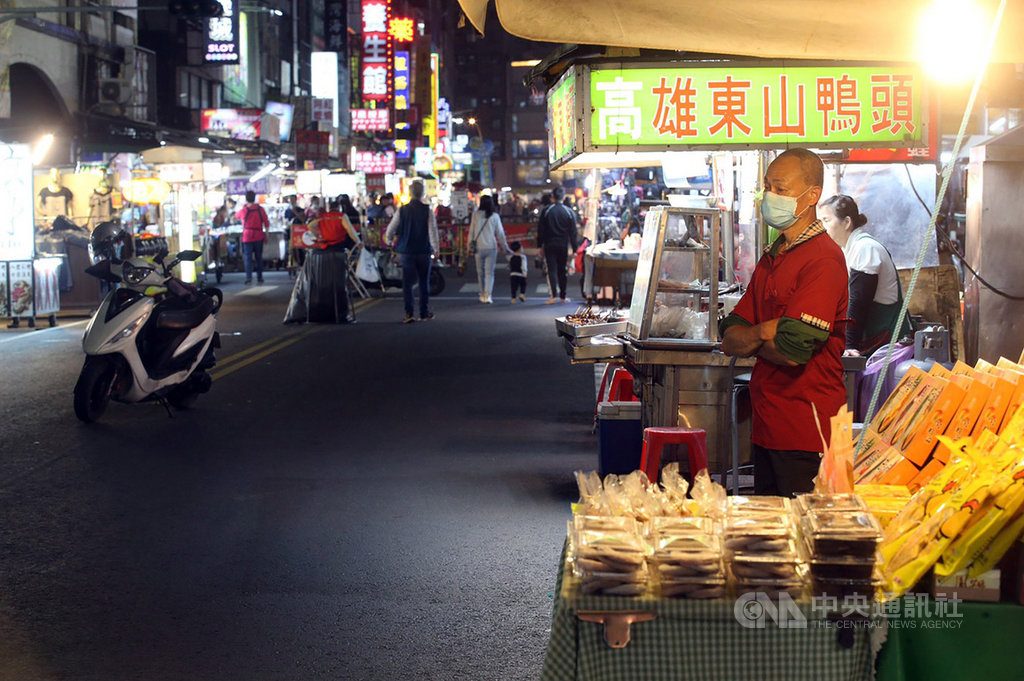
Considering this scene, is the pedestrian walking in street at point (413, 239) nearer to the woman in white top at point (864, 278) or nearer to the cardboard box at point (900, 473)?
the woman in white top at point (864, 278)

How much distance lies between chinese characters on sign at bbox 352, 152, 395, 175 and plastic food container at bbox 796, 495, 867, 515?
154 feet

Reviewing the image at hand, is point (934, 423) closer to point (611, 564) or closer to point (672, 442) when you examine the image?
point (611, 564)

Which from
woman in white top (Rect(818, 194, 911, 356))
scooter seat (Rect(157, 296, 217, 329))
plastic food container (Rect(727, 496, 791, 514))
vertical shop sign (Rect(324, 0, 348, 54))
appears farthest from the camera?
vertical shop sign (Rect(324, 0, 348, 54))

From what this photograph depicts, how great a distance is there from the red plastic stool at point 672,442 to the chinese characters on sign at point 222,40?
34849 millimetres

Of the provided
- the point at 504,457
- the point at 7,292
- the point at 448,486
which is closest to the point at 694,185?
the point at 504,457

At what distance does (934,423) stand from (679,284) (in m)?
3.48

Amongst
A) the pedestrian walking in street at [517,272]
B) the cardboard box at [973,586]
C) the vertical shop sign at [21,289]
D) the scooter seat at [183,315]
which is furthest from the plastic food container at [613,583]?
the pedestrian walking in street at [517,272]

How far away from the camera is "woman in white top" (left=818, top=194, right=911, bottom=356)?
8219 mm

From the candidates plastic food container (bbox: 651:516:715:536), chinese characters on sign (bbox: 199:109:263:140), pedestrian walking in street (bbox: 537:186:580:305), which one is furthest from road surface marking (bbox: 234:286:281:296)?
plastic food container (bbox: 651:516:715:536)

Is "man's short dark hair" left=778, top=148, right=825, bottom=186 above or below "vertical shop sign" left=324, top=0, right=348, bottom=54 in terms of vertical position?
below

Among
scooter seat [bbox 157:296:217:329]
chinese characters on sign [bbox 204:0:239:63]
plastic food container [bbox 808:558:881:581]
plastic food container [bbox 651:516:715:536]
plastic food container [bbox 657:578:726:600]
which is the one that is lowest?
plastic food container [bbox 657:578:726:600]

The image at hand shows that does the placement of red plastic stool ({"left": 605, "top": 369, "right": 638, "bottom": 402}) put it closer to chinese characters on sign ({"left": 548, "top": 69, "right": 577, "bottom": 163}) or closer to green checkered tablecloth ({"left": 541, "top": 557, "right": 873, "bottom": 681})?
chinese characters on sign ({"left": 548, "top": 69, "right": 577, "bottom": 163})

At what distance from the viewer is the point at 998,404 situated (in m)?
4.62

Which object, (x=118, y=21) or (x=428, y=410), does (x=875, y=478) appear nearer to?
(x=428, y=410)
